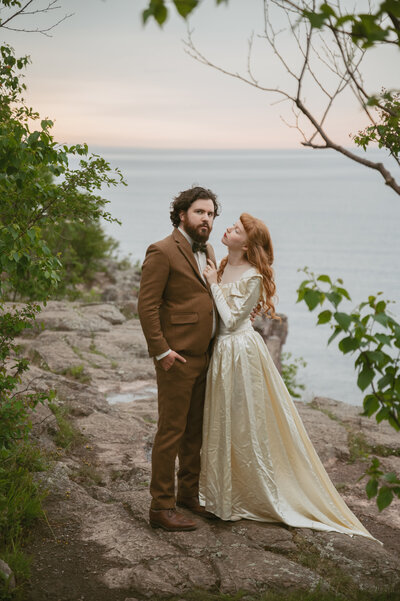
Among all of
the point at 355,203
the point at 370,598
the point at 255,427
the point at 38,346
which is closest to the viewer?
the point at 370,598

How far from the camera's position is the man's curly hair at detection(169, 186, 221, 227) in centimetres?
407

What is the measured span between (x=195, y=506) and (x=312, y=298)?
8.02ft

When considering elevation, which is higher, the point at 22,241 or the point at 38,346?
the point at 22,241

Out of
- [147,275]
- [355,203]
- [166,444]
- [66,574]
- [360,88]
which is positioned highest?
[355,203]

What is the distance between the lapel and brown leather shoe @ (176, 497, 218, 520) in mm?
1452

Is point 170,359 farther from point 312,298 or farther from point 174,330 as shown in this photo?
point 312,298

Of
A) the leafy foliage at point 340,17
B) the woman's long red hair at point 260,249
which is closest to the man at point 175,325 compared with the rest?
the woman's long red hair at point 260,249

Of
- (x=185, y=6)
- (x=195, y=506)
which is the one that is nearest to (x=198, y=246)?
(x=195, y=506)

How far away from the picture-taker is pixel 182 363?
4.02m

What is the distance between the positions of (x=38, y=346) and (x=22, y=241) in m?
5.45

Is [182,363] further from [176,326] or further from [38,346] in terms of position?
[38,346]

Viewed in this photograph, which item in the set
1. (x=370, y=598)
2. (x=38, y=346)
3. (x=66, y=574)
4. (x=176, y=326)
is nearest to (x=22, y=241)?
(x=176, y=326)

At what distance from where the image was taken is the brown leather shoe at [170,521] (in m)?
4.02

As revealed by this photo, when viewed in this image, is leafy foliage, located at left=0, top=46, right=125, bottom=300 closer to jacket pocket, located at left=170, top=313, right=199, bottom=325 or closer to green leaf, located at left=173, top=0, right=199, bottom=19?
jacket pocket, located at left=170, top=313, right=199, bottom=325
